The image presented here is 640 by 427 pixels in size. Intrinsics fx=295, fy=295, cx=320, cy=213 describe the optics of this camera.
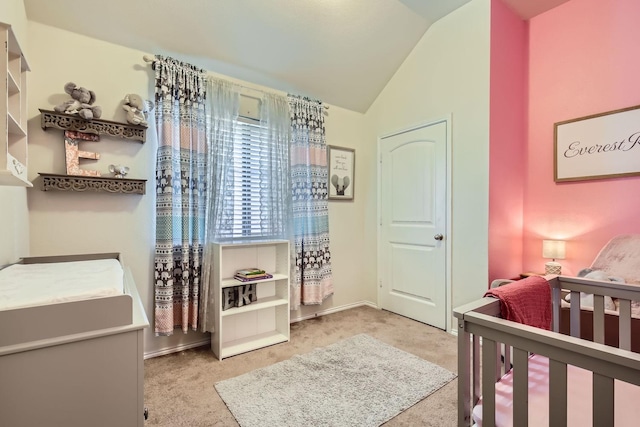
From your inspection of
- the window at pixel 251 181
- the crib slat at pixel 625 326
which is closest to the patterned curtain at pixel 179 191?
the window at pixel 251 181

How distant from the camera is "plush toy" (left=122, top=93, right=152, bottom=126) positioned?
2035 millimetres

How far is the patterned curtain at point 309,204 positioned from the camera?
2.85 meters

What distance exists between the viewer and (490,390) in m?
0.96

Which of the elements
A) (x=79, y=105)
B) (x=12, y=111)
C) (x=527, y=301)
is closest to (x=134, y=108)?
(x=79, y=105)

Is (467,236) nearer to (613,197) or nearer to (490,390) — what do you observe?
(613,197)

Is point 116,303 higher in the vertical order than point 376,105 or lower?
lower

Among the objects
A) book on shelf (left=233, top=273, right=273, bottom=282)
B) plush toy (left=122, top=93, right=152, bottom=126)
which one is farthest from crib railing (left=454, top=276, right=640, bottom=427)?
plush toy (left=122, top=93, right=152, bottom=126)

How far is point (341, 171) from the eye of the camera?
10.9ft

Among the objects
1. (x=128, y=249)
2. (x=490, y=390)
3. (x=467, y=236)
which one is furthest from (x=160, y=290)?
(x=467, y=236)

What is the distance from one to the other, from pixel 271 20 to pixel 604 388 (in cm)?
270

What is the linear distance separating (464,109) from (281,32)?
1687mm

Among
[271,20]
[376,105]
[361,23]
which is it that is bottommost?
[376,105]

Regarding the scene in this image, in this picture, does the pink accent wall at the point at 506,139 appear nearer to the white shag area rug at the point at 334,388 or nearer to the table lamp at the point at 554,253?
the table lamp at the point at 554,253

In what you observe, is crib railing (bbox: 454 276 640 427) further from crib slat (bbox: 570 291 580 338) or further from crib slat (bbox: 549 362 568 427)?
crib slat (bbox: 570 291 580 338)
